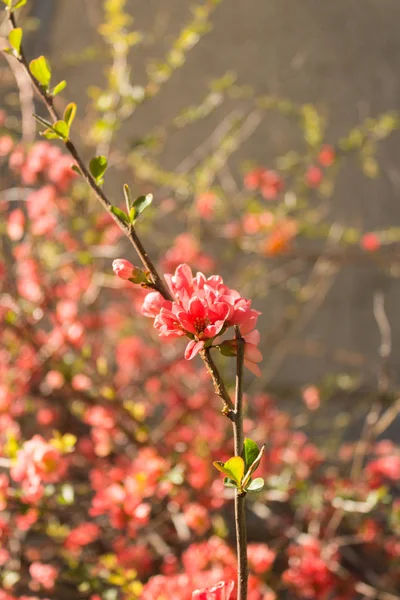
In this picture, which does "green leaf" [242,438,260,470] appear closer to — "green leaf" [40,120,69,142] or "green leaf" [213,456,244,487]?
"green leaf" [213,456,244,487]

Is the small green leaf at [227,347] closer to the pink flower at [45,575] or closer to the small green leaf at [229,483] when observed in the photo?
the small green leaf at [229,483]

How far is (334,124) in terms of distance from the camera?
3168 millimetres

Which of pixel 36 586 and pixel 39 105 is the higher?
pixel 39 105

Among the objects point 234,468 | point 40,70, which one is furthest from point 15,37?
point 234,468

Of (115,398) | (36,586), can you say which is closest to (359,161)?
(115,398)

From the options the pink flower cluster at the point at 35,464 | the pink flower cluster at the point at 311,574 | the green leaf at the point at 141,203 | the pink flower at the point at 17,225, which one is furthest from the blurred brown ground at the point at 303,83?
the green leaf at the point at 141,203

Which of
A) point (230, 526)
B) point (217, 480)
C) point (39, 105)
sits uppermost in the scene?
point (39, 105)

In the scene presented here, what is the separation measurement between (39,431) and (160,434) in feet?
1.42

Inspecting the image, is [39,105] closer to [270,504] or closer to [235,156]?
[235,156]

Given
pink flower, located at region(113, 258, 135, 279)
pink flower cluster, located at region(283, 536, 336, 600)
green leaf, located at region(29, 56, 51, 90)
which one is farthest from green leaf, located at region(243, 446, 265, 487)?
pink flower cluster, located at region(283, 536, 336, 600)

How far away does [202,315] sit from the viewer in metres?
0.60

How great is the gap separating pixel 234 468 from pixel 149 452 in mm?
908

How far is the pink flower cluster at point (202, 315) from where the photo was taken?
60 centimetres

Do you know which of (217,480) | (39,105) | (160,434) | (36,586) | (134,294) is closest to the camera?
(36,586)
